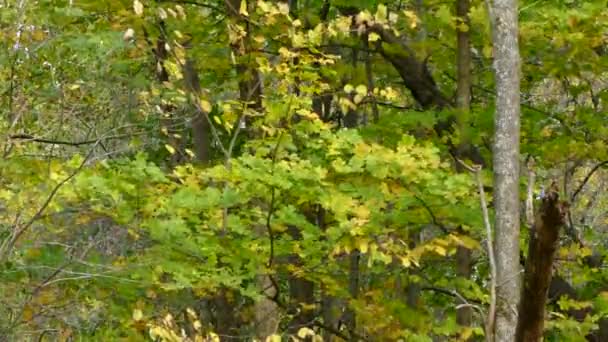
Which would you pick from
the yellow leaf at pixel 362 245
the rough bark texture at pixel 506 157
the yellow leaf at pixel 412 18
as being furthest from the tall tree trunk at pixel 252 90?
the rough bark texture at pixel 506 157

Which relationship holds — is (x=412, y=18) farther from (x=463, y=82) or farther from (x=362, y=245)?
(x=362, y=245)

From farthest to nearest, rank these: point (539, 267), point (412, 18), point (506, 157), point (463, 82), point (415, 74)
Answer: point (415, 74), point (463, 82), point (412, 18), point (506, 157), point (539, 267)

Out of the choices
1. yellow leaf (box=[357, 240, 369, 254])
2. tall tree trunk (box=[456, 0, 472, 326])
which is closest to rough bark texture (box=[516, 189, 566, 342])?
yellow leaf (box=[357, 240, 369, 254])

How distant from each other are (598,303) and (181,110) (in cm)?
500

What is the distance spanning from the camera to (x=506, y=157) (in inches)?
268

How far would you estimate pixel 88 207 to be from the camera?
7.52 meters

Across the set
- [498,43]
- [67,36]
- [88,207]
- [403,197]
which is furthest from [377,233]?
[67,36]

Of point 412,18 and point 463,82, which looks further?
point 463,82

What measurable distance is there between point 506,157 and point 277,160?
182 cm

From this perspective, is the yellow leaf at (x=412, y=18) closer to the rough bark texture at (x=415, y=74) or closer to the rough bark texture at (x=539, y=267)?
the rough bark texture at (x=415, y=74)

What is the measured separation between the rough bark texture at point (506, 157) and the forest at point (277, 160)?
0.05ft

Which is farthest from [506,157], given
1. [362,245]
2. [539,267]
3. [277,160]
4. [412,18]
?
[539,267]

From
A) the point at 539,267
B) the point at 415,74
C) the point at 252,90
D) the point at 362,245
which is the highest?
the point at 415,74

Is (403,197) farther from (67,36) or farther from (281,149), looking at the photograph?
(67,36)
